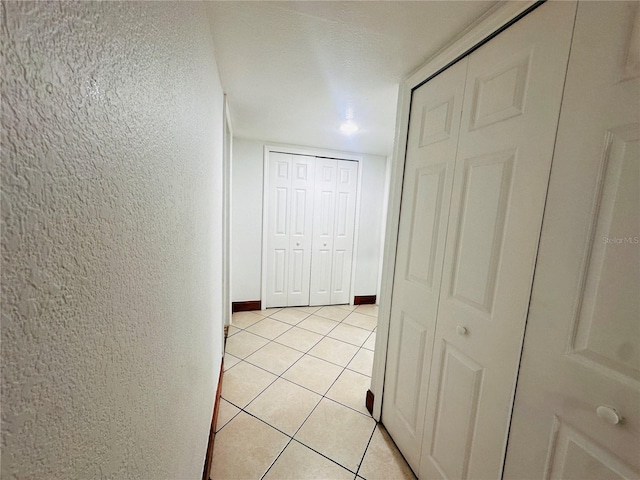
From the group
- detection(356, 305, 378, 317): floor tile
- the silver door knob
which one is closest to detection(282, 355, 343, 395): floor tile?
detection(356, 305, 378, 317): floor tile

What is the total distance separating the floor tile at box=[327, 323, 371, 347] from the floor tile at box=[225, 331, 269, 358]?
0.73 metres

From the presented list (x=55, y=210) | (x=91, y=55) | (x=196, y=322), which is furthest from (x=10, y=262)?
(x=196, y=322)

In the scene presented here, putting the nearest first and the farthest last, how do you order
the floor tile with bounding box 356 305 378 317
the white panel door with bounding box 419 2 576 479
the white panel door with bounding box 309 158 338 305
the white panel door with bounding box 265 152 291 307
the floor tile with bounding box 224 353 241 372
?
the white panel door with bounding box 419 2 576 479, the floor tile with bounding box 224 353 241 372, the white panel door with bounding box 265 152 291 307, the white panel door with bounding box 309 158 338 305, the floor tile with bounding box 356 305 378 317

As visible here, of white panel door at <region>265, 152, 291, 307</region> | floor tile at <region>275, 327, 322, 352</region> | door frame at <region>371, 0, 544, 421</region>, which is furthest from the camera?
white panel door at <region>265, 152, 291, 307</region>

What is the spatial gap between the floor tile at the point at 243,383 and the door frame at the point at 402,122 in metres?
0.82

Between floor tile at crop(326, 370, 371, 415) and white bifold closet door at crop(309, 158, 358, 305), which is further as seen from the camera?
white bifold closet door at crop(309, 158, 358, 305)

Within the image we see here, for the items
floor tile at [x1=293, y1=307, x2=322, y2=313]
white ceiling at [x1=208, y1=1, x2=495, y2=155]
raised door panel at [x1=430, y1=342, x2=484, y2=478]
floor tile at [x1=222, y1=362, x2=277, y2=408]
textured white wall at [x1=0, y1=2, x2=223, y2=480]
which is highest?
white ceiling at [x1=208, y1=1, x2=495, y2=155]

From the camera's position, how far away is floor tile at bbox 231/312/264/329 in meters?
2.87

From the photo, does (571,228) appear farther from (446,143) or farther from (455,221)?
(446,143)

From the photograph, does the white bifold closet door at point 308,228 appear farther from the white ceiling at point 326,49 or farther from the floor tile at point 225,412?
the floor tile at point 225,412

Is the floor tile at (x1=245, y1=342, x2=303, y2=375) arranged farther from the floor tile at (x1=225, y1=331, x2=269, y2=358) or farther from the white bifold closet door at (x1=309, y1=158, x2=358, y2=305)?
the white bifold closet door at (x1=309, y1=158, x2=358, y2=305)

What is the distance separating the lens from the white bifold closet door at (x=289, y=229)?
3109mm

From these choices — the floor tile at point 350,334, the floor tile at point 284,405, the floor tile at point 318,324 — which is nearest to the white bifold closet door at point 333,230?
the floor tile at point 318,324

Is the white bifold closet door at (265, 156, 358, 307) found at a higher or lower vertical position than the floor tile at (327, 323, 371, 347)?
higher
